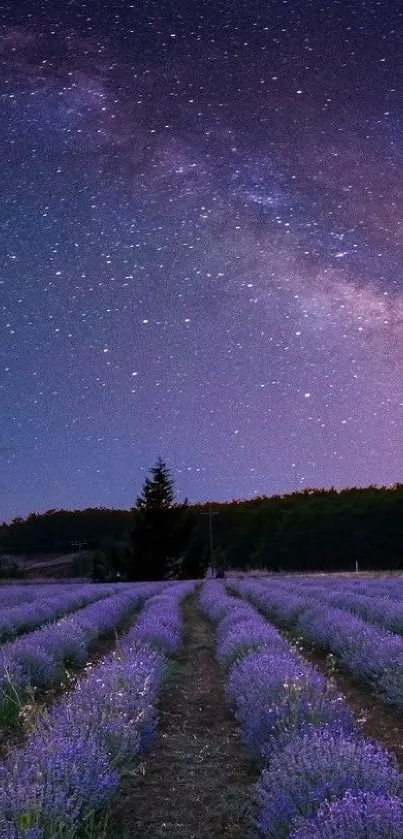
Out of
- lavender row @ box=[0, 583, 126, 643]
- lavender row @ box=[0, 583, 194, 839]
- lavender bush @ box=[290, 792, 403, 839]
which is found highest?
lavender bush @ box=[290, 792, 403, 839]

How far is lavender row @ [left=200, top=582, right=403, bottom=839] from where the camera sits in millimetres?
2076

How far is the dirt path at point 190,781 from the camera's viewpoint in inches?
133

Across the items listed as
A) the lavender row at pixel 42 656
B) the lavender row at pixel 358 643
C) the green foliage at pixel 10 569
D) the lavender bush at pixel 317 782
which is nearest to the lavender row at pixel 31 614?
the lavender row at pixel 42 656

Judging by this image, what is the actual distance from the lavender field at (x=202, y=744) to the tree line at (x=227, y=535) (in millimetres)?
28855

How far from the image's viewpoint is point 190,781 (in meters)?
4.04

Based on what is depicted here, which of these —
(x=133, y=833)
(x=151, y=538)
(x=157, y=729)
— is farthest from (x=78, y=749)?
(x=151, y=538)

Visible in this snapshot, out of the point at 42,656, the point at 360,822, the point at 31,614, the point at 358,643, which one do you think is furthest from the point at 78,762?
the point at 31,614

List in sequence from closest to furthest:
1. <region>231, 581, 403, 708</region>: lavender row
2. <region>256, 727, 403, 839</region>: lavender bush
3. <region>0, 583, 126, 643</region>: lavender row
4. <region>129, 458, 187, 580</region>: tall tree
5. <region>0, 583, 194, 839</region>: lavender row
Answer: <region>0, 583, 194, 839</region>: lavender row, <region>256, 727, 403, 839</region>: lavender bush, <region>231, 581, 403, 708</region>: lavender row, <region>0, 583, 126, 643</region>: lavender row, <region>129, 458, 187, 580</region>: tall tree

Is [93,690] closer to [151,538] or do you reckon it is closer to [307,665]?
[307,665]

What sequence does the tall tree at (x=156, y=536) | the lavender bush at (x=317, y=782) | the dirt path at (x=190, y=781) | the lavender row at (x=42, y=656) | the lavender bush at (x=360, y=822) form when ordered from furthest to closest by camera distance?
1. the tall tree at (x=156, y=536)
2. the lavender row at (x=42, y=656)
3. the dirt path at (x=190, y=781)
4. the lavender bush at (x=317, y=782)
5. the lavender bush at (x=360, y=822)

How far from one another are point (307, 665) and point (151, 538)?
33.0m

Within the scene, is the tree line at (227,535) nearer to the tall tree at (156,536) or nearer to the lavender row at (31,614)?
the tall tree at (156,536)

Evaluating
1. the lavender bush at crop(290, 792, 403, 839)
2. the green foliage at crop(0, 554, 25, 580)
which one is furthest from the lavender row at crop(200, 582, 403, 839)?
the green foliage at crop(0, 554, 25, 580)

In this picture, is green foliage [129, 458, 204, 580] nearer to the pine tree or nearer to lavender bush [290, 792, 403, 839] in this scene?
the pine tree
